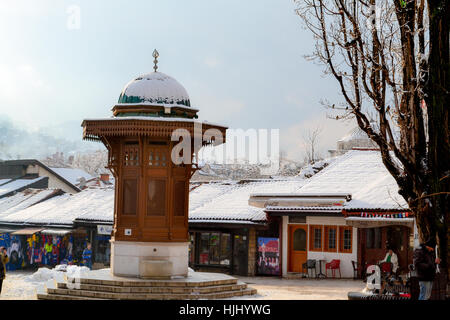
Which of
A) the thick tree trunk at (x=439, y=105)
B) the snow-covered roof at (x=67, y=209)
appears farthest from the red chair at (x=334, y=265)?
the thick tree trunk at (x=439, y=105)

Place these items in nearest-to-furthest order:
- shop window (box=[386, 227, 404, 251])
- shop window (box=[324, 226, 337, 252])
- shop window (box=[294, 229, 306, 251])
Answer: shop window (box=[386, 227, 404, 251]) → shop window (box=[324, 226, 337, 252]) → shop window (box=[294, 229, 306, 251])

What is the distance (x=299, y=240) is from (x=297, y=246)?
25 cm

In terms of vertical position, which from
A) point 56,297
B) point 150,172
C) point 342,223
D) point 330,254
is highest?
point 150,172

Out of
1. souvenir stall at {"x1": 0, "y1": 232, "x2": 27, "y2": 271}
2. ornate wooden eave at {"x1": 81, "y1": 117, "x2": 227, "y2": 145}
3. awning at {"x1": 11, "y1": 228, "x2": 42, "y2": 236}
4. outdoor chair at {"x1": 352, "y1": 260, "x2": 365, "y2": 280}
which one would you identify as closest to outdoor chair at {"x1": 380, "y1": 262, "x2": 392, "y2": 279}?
outdoor chair at {"x1": 352, "y1": 260, "x2": 365, "y2": 280}

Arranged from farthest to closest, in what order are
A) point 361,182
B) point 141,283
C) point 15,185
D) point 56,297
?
point 15,185, point 361,182, point 141,283, point 56,297

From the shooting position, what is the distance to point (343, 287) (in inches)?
868

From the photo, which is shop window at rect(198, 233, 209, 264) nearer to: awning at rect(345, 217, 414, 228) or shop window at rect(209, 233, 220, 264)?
shop window at rect(209, 233, 220, 264)

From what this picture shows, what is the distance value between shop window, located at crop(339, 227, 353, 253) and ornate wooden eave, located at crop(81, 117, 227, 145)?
9513 millimetres

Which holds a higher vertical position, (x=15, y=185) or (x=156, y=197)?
(x=15, y=185)

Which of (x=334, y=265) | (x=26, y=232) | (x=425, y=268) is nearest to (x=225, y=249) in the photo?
(x=334, y=265)

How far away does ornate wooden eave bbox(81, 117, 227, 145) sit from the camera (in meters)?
18.5

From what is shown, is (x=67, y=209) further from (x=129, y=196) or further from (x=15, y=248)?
(x=129, y=196)

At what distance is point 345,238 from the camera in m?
26.1
